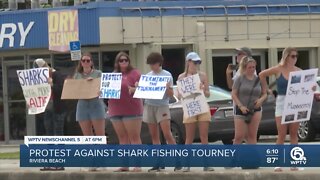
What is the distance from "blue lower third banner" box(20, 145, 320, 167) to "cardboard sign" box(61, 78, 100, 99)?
91 cm

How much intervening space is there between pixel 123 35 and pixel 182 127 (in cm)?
537

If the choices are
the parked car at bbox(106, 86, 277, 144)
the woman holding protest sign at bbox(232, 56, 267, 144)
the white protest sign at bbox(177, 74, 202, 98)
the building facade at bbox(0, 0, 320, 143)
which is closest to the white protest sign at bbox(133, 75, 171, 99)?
the white protest sign at bbox(177, 74, 202, 98)

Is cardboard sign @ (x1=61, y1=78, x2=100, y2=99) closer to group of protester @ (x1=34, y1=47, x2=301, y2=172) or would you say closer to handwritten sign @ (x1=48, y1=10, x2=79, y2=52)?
group of protester @ (x1=34, y1=47, x2=301, y2=172)

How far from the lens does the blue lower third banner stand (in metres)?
11.5

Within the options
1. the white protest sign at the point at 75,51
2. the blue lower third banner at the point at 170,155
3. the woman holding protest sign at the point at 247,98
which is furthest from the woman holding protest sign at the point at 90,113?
the white protest sign at the point at 75,51

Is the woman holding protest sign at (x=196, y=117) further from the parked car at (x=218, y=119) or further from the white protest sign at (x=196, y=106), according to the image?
the parked car at (x=218, y=119)

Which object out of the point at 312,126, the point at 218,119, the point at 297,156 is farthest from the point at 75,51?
the point at 297,156

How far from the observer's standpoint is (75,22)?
22594mm

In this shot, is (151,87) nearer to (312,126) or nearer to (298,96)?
(298,96)

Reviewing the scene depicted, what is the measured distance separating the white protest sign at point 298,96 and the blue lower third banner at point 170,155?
480mm

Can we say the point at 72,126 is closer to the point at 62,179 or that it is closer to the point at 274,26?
the point at 274,26

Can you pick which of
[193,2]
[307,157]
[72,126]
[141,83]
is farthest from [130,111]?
[193,2]

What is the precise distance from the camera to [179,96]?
1259cm

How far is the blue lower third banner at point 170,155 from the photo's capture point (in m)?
11.5
